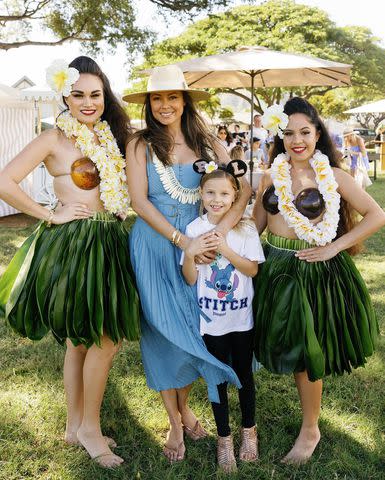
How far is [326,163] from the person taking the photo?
2240 mm

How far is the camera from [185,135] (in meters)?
2.45

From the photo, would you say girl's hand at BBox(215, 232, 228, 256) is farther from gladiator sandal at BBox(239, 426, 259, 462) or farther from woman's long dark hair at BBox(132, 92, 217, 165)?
gladiator sandal at BBox(239, 426, 259, 462)

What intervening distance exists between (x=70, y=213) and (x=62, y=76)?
2.04ft

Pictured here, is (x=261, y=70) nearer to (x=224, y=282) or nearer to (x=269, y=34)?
(x=224, y=282)

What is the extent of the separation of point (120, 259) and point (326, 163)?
1.05 metres

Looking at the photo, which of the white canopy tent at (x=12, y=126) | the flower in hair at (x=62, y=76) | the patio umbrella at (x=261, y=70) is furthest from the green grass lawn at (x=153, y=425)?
the white canopy tent at (x=12, y=126)

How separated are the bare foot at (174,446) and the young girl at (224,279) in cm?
20

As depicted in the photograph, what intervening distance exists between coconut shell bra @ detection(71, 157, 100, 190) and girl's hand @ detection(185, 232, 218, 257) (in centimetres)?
57

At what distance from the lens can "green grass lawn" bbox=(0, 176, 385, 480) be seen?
7.52ft

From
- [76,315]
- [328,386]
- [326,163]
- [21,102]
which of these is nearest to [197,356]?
[76,315]

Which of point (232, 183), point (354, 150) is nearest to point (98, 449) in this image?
point (232, 183)

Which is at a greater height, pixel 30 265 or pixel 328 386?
pixel 30 265

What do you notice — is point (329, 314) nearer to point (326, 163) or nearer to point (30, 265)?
point (326, 163)

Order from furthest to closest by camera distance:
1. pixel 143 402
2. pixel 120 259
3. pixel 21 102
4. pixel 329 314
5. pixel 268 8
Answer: pixel 268 8, pixel 21 102, pixel 143 402, pixel 120 259, pixel 329 314
